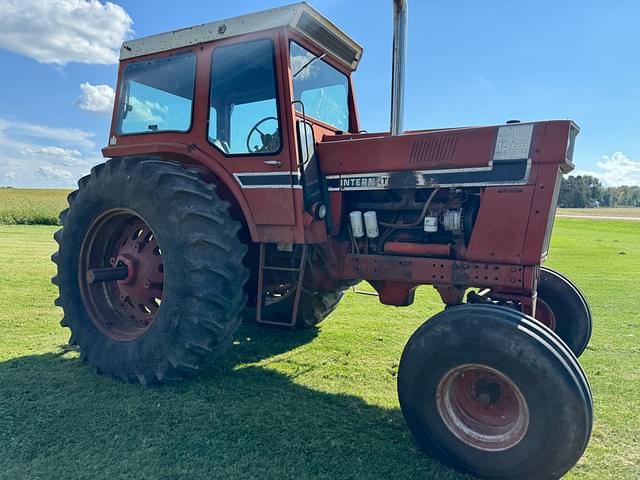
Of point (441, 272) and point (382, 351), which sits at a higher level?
point (441, 272)

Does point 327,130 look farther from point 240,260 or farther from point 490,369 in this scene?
point 490,369

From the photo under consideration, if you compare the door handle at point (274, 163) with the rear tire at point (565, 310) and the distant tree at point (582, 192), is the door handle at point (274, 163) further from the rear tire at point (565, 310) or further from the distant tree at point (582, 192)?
the distant tree at point (582, 192)

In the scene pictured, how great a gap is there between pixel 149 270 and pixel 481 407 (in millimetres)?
2823

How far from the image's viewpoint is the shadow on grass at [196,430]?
2662mm

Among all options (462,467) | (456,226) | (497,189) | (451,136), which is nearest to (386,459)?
(462,467)

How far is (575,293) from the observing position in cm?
429

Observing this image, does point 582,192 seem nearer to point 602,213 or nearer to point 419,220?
point 602,213

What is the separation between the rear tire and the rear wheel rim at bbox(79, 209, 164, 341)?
3419 mm

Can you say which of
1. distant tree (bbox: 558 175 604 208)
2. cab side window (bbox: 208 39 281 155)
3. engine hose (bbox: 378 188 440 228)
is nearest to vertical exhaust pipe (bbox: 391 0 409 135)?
engine hose (bbox: 378 188 440 228)

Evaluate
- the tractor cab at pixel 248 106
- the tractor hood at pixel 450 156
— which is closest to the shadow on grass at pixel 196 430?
the tractor cab at pixel 248 106

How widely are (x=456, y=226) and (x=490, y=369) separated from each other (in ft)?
3.61

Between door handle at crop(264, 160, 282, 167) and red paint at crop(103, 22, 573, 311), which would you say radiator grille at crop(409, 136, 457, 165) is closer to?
red paint at crop(103, 22, 573, 311)

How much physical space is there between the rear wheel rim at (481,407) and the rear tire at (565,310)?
1857mm

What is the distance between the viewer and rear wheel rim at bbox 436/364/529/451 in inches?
105
